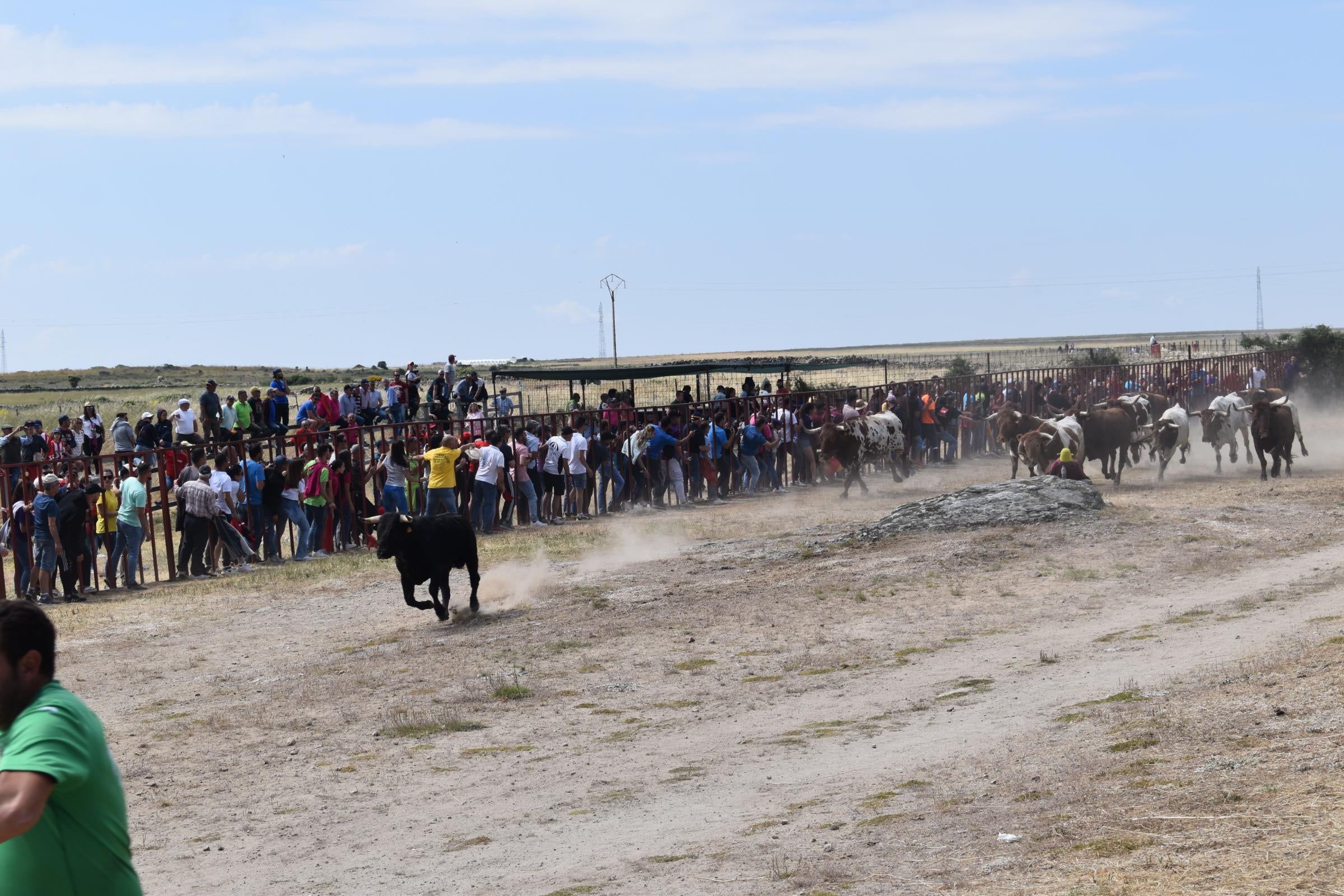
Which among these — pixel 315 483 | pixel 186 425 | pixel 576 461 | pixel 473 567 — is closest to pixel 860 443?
pixel 576 461

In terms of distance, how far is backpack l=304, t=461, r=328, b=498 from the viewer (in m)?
20.6

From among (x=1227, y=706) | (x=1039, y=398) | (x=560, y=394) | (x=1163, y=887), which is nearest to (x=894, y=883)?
(x=1163, y=887)

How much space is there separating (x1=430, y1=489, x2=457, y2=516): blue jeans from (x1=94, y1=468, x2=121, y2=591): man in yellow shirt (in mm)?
4125

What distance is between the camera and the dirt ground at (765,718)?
6.82 m

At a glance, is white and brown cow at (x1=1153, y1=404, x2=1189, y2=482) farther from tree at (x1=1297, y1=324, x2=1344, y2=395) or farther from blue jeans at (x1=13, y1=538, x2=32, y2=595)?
tree at (x1=1297, y1=324, x2=1344, y2=395)

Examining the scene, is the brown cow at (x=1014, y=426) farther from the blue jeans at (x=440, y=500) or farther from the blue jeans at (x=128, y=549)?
the blue jeans at (x=128, y=549)

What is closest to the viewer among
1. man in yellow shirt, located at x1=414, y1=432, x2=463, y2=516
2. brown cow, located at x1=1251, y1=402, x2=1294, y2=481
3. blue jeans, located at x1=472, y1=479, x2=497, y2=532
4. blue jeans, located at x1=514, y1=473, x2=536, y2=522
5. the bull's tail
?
the bull's tail

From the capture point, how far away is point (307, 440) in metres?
21.2

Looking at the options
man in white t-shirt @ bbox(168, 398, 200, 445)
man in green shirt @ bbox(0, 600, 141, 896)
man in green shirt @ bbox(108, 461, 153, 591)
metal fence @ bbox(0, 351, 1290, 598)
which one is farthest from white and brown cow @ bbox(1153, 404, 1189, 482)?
man in green shirt @ bbox(0, 600, 141, 896)

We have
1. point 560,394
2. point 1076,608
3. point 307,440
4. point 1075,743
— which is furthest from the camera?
point 560,394

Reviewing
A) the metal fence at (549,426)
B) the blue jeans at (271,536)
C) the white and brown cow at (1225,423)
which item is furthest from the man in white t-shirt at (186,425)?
the white and brown cow at (1225,423)

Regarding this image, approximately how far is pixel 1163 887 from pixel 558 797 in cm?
403

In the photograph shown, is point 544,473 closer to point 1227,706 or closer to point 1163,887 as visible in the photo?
point 1227,706

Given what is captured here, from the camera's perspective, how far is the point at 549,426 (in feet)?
83.8
